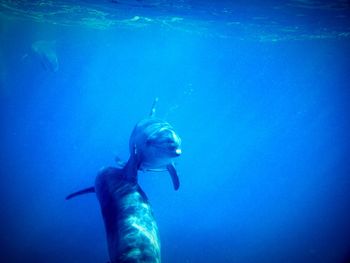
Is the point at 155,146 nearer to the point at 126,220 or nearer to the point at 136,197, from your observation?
the point at 136,197

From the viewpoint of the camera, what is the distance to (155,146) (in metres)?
7.77

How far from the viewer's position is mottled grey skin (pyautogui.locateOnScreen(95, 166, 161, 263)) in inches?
207

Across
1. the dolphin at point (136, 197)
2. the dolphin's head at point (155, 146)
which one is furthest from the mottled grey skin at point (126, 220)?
the dolphin's head at point (155, 146)

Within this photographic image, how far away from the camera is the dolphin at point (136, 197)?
17.7ft

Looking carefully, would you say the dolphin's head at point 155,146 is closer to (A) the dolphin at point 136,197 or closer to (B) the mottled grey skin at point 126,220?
(A) the dolphin at point 136,197

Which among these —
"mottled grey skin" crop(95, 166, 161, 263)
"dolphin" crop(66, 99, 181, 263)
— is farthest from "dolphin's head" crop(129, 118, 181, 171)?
"mottled grey skin" crop(95, 166, 161, 263)

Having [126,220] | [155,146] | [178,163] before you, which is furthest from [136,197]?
[178,163]

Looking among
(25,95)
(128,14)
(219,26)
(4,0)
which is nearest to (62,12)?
(4,0)

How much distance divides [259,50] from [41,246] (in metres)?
37.8

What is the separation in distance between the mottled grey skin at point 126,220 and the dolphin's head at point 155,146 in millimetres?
635

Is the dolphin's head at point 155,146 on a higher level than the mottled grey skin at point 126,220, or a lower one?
higher

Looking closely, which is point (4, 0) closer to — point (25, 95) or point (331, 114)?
point (25, 95)

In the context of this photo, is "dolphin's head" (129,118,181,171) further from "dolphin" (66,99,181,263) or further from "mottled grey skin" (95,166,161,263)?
"mottled grey skin" (95,166,161,263)

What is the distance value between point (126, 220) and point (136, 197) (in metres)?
0.93
